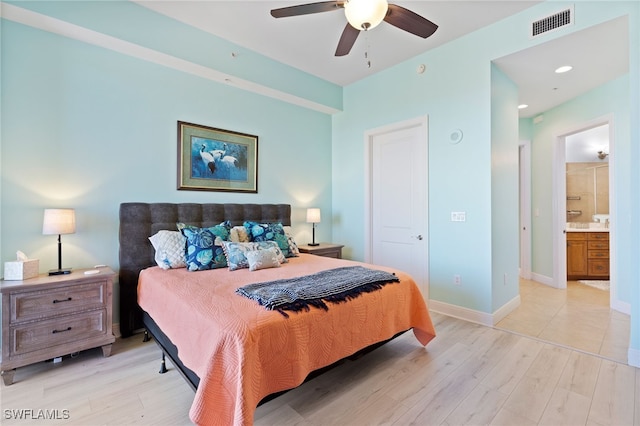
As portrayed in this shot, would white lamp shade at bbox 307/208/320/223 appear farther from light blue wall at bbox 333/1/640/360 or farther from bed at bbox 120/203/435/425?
light blue wall at bbox 333/1/640/360

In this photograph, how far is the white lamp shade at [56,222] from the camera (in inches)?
89.7

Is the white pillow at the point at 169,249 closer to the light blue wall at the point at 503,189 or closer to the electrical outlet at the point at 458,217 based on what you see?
the electrical outlet at the point at 458,217

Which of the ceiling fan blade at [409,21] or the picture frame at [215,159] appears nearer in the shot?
the ceiling fan blade at [409,21]

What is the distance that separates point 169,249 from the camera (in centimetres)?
270

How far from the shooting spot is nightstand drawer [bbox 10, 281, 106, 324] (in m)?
2.08

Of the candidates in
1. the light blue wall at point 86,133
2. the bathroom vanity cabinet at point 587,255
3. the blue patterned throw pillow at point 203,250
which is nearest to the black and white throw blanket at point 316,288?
the blue patterned throw pillow at point 203,250

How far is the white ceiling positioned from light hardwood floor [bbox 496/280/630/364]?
275 centimetres

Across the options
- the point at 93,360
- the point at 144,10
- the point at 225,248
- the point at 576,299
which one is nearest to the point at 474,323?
the point at 576,299

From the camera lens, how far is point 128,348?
257 centimetres

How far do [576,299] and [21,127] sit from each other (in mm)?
6365

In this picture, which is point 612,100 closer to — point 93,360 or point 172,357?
point 172,357

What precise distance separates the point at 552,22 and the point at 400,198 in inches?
89.8

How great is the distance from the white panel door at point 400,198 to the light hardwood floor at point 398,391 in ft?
4.66

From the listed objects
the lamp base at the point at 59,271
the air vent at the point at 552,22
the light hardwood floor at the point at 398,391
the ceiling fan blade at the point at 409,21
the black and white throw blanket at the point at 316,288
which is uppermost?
the air vent at the point at 552,22
